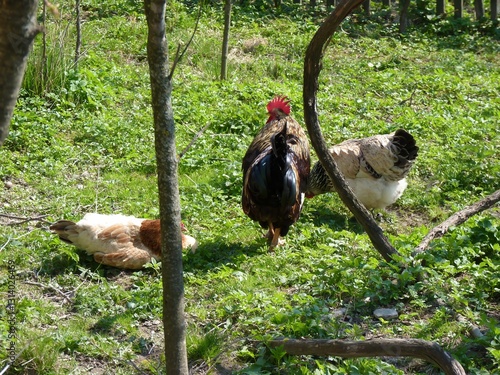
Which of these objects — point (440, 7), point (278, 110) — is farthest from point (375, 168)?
point (440, 7)

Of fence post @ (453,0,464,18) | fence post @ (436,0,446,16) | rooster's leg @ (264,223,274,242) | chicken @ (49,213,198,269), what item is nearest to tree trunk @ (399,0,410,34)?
fence post @ (436,0,446,16)

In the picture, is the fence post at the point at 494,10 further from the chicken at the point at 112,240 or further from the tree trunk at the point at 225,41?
the chicken at the point at 112,240

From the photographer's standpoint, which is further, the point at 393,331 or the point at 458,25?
the point at 458,25

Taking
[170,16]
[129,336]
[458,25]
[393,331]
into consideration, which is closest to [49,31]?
[170,16]

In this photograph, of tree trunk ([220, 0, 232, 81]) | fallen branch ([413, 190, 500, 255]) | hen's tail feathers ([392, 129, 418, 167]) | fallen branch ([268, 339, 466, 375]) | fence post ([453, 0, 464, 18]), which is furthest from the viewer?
fence post ([453, 0, 464, 18])

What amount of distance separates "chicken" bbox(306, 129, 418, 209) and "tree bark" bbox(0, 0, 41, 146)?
19.0ft

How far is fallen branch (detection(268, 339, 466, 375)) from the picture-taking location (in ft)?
12.9

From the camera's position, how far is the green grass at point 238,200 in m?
4.88

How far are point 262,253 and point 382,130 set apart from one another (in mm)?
3559

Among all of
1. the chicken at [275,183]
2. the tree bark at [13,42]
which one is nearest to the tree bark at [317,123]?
the chicken at [275,183]

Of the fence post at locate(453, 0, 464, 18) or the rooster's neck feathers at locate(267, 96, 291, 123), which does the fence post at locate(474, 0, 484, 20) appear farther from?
the rooster's neck feathers at locate(267, 96, 291, 123)

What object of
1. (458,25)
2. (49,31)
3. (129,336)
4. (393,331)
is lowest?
(129,336)

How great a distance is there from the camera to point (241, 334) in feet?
16.5

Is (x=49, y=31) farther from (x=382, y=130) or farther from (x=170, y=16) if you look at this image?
(x=382, y=130)
